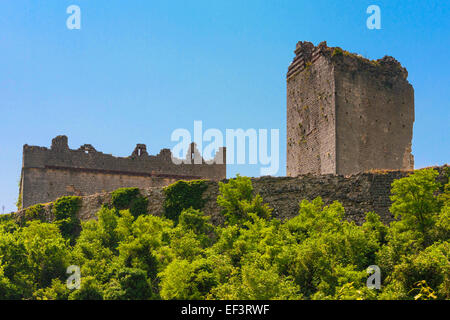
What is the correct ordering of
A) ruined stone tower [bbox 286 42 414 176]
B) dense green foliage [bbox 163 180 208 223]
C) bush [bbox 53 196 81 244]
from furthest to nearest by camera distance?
ruined stone tower [bbox 286 42 414 176]
bush [bbox 53 196 81 244]
dense green foliage [bbox 163 180 208 223]

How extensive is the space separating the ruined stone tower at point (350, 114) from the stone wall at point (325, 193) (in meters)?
3.31

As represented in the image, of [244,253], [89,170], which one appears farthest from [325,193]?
[89,170]

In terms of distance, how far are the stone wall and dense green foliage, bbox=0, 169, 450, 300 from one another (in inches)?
15.1

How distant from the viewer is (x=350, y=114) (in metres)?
24.1

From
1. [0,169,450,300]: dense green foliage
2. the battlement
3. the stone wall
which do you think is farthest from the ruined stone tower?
[0,169,450,300]: dense green foliage

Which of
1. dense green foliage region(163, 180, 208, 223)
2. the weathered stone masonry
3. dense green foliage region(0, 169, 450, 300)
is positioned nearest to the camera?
dense green foliage region(0, 169, 450, 300)

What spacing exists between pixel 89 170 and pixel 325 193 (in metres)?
14.4

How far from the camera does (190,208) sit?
69.4 feet

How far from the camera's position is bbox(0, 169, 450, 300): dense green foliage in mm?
13594

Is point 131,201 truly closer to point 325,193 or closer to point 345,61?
point 325,193
